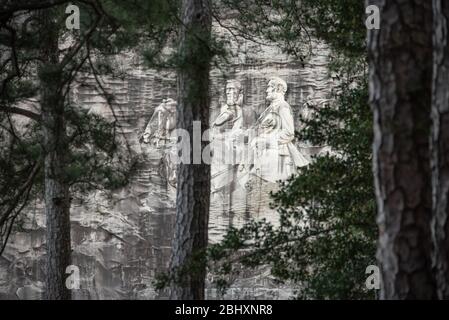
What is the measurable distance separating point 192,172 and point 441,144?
3176mm

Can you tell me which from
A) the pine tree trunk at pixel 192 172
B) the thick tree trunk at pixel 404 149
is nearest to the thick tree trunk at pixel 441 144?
the thick tree trunk at pixel 404 149

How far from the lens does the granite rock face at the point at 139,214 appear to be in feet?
56.7

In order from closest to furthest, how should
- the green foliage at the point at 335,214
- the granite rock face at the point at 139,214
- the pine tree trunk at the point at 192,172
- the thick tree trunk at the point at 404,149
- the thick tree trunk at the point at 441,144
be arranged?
the thick tree trunk at the point at 441,144, the thick tree trunk at the point at 404,149, the green foliage at the point at 335,214, the pine tree trunk at the point at 192,172, the granite rock face at the point at 139,214

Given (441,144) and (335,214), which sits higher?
(441,144)

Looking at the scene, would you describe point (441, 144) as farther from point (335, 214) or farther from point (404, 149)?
point (335, 214)

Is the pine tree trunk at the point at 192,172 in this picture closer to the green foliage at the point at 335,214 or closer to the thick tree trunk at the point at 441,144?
the green foliage at the point at 335,214

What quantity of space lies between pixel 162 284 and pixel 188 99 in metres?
1.44

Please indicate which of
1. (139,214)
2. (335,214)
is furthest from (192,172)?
(139,214)

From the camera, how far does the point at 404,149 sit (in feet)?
11.9

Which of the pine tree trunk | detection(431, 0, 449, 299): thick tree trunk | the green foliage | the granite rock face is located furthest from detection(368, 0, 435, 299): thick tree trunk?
the granite rock face

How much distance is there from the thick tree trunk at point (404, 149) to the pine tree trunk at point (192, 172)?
7.80 feet

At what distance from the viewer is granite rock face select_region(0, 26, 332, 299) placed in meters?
17.3

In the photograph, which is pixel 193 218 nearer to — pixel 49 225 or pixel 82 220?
pixel 49 225
